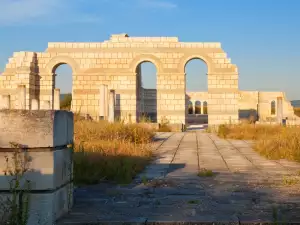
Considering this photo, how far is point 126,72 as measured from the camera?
2405cm

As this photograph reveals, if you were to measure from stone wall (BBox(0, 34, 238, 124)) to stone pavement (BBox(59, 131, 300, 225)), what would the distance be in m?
15.6

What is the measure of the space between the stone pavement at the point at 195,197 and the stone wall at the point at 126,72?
15594mm

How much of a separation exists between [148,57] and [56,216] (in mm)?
20614

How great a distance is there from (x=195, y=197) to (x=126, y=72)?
765 inches

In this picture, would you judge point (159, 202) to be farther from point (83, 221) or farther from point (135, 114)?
point (135, 114)

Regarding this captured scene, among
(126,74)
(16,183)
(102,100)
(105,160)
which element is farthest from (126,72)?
(16,183)

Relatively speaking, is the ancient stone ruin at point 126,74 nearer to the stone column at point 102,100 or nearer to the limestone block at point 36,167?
the stone column at point 102,100

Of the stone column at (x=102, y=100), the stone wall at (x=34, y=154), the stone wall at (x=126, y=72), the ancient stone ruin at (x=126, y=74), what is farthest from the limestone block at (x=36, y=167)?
the stone wall at (x=126, y=72)

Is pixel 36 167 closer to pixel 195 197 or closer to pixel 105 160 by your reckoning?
pixel 195 197

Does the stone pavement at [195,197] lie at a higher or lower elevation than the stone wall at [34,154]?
lower

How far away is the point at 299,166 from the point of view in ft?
26.3

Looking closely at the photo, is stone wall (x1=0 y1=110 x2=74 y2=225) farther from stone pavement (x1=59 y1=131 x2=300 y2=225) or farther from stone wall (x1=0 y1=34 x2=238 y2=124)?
stone wall (x1=0 y1=34 x2=238 y2=124)

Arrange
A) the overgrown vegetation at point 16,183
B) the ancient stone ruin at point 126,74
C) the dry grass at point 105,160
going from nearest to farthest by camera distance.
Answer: the overgrown vegetation at point 16,183 → the dry grass at point 105,160 → the ancient stone ruin at point 126,74

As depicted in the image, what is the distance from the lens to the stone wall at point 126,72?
23.7m
